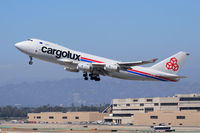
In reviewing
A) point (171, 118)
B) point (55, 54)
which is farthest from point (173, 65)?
point (171, 118)

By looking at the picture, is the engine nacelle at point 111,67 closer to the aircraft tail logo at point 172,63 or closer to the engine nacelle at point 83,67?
the engine nacelle at point 83,67

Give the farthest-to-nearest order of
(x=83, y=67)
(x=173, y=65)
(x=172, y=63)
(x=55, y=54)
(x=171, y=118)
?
(x=171, y=118), (x=172, y=63), (x=173, y=65), (x=83, y=67), (x=55, y=54)

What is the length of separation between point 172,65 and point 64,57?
2713 centimetres

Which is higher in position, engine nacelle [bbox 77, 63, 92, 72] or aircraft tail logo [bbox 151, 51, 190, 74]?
aircraft tail logo [bbox 151, 51, 190, 74]

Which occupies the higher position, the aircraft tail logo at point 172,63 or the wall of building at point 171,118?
the aircraft tail logo at point 172,63

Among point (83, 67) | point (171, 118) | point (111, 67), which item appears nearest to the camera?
point (83, 67)

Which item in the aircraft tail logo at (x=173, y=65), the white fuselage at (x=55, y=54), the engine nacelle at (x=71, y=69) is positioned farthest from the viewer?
the aircraft tail logo at (x=173, y=65)

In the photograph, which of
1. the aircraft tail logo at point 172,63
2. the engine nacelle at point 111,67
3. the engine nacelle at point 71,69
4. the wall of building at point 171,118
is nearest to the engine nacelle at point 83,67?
the engine nacelle at point 71,69

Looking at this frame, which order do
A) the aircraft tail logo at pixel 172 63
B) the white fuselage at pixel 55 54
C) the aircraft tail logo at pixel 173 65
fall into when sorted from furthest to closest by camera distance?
the aircraft tail logo at pixel 173 65 → the aircraft tail logo at pixel 172 63 → the white fuselage at pixel 55 54

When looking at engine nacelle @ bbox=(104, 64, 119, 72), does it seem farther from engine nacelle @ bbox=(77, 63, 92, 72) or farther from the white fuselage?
engine nacelle @ bbox=(77, 63, 92, 72)

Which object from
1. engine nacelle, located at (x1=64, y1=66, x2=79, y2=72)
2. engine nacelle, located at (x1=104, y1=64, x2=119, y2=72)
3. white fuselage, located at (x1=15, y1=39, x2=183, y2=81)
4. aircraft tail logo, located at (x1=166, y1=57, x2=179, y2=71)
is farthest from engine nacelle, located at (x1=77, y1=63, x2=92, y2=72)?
aircraft tail logo, located at (x1=166, y1=57, x2=179, y2=71)

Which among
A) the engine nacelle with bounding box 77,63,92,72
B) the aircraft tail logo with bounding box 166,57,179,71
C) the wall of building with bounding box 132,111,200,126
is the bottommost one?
the wall of building with bounding box 132,111,200,126

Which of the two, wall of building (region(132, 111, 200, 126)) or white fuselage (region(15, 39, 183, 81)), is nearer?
white fuselage (region(15, 39, 183, 81))

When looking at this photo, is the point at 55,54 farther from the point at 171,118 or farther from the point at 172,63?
the point at 171,118
